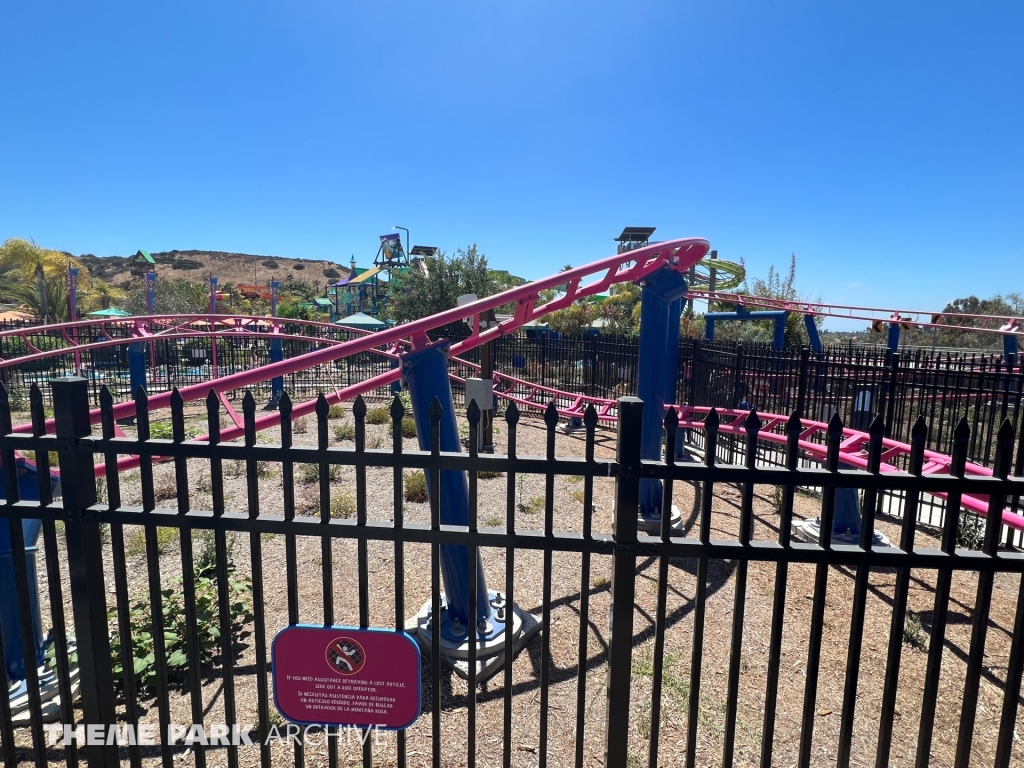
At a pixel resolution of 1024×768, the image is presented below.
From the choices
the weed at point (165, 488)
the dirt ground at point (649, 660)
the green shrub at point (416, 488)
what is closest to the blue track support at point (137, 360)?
the weed at point (165, 488)

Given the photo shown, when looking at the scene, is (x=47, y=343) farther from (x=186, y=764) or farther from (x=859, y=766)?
(x=859, y=766)

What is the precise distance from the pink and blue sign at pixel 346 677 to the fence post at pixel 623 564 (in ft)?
2.36

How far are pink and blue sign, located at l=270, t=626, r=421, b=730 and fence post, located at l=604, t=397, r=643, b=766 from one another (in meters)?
0.72

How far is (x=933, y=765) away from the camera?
107 inches

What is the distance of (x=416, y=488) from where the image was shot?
20.9 feet

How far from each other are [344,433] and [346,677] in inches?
311

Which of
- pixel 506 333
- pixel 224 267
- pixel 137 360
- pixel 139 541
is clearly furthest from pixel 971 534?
pixel 224 267

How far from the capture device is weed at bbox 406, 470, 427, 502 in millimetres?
6238

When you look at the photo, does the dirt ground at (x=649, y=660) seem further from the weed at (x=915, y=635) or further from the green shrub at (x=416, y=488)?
the green shrub at (x=416, y=488)

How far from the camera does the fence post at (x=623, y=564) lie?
184 cm

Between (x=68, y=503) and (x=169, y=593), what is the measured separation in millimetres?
2197

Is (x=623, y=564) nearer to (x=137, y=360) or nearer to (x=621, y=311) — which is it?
(x=137, y=360)

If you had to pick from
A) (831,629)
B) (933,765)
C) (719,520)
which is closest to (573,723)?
(933,765)

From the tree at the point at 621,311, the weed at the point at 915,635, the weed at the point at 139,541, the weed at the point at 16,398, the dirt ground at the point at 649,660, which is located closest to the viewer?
the dirt ground at the point at 649,660
